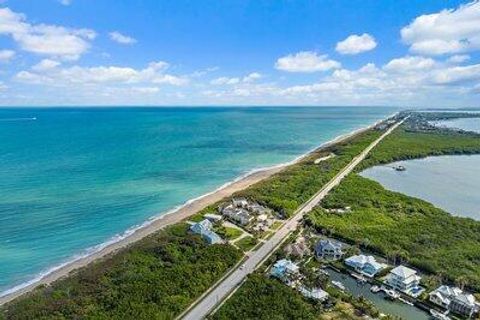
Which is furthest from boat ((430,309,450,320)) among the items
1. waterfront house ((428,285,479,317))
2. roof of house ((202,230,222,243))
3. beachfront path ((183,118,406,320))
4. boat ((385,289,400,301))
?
roof of house ((202,230,222,243))

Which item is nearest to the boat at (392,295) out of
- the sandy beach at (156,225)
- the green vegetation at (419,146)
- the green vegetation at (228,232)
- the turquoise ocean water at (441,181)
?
the green vegetation at (228,232)

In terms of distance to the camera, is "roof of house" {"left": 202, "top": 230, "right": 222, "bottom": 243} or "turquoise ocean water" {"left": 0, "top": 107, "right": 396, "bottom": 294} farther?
"turquoise ocean water" {"left": 0, "top": 107, "right": 396, "bottom": 294}

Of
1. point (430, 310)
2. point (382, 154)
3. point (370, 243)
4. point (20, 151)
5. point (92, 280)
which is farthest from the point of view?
point (20, 151)

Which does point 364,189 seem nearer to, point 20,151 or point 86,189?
point 86,189

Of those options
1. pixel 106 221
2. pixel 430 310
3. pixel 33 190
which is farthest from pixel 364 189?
pixel 33 190

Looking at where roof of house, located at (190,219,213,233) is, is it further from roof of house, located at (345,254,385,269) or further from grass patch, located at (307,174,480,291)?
roof of house, located at (345,254,385,269)

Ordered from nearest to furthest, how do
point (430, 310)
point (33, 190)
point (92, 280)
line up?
point (430, 310) < point (92, 280) < point (33, 190)

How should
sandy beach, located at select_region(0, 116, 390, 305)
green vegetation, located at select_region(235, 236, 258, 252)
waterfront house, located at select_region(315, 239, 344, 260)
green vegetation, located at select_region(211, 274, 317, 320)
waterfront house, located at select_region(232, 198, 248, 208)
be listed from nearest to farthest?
1. green vegetation, located at select_region(211, 274, 317, 320)
2. sandy beach, located at select_region(0, 116, 390, 305)
3. waterfront house, located at select_region(315, 239, 344, 260)
4. green vegetation, located at select_region(235, 236, 258, 252)
5. waterfront house, located at select_region(232, 198, 248, 208)

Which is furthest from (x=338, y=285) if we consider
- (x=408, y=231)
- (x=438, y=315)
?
(x=408, y=231)
